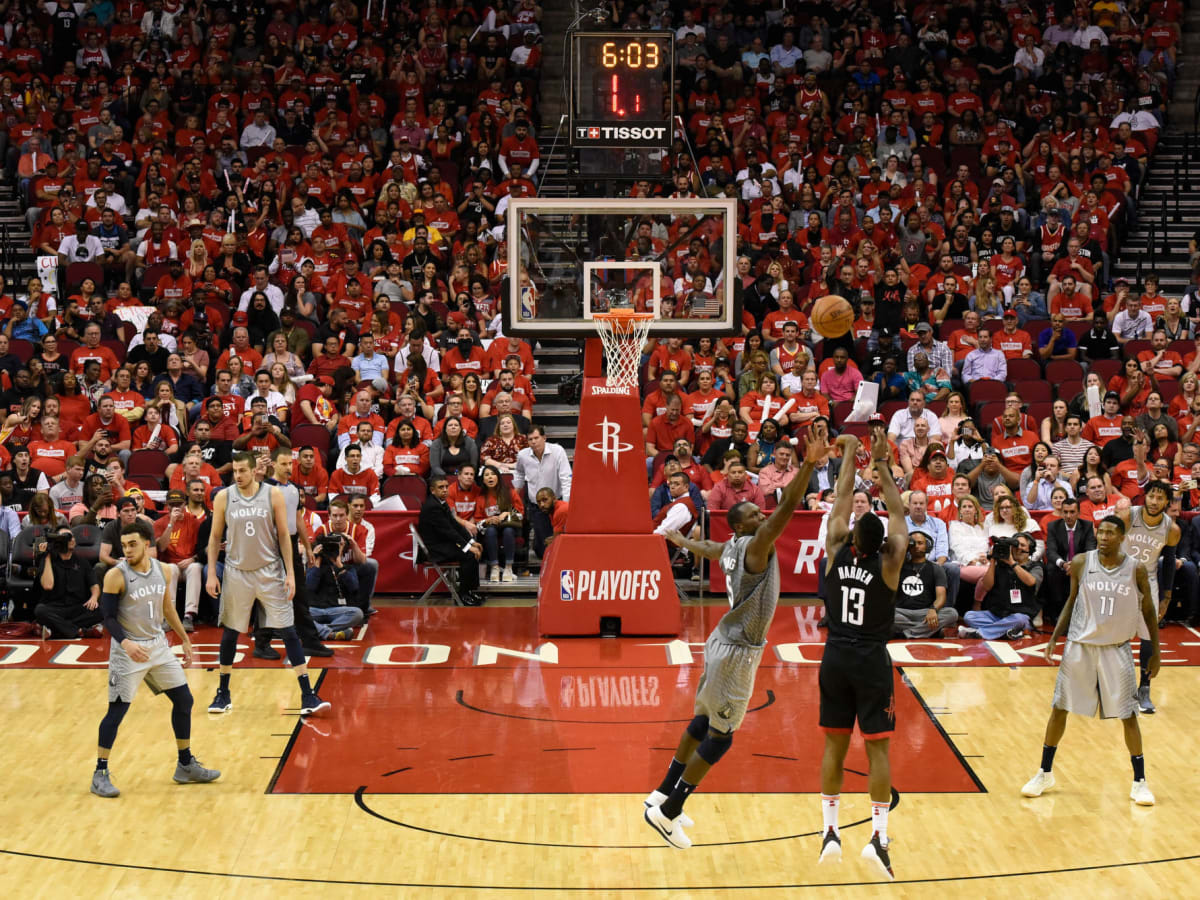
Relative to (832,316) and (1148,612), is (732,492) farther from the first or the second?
(1148,612)

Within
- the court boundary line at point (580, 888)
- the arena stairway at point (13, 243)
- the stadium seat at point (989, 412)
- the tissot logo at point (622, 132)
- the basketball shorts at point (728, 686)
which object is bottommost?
the court boundary line at point (580, 888)

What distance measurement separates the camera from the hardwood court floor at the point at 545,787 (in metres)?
8.12

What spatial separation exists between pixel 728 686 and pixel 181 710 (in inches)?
135

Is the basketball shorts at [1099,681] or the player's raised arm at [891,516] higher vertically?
the player's raised arm at [891,516]

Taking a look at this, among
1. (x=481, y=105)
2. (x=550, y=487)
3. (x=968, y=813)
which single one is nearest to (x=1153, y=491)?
(x=968, y=813)

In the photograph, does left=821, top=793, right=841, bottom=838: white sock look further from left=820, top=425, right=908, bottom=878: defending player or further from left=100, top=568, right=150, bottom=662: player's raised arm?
left=100, top=568, right=150, bottom=662: player's raised arm

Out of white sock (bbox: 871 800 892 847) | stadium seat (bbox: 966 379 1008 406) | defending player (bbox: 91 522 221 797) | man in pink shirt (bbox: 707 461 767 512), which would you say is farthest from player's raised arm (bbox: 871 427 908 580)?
stadium seat (bbox: 966 379 1008 406)

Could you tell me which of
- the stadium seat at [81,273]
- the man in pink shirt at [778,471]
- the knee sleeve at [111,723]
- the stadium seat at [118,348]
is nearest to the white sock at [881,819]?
the knee sleeve at [111,723]

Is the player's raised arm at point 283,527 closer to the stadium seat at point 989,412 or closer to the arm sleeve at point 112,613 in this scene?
the arm sleeve at point 112,613

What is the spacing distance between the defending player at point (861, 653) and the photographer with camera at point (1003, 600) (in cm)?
575

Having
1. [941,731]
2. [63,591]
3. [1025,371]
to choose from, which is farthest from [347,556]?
[1025,371]

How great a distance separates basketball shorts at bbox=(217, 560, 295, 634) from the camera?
36.3 feet

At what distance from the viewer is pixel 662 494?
15086 millimetres

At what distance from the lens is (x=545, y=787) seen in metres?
9.55
